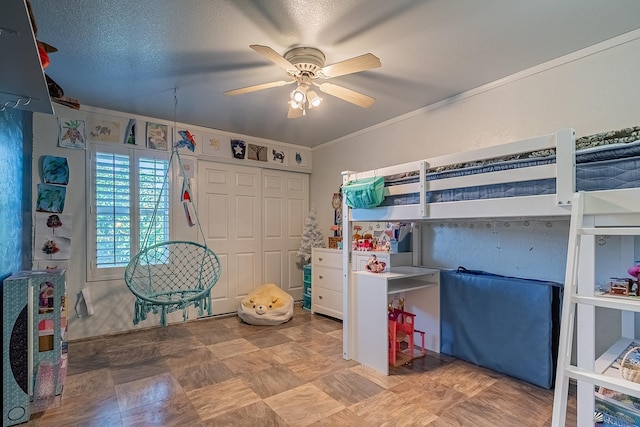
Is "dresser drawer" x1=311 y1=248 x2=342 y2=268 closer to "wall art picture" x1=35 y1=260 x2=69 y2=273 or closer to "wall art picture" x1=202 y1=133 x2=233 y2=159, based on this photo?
"wall art picture" x1=202 y1=133 x2=233 y2=159

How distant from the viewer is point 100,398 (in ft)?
7.23

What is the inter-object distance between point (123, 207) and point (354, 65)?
9.83 ft

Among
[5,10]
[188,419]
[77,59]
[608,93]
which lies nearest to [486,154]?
A: [608,93]

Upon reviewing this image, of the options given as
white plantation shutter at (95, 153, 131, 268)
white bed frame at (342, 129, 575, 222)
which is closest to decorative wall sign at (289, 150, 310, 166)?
white plantation shutter at (95, 153, 131, 268)

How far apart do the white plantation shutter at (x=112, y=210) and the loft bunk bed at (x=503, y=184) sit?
249cm

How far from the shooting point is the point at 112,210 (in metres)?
3.49

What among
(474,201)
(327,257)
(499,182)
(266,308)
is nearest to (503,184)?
(499,182)

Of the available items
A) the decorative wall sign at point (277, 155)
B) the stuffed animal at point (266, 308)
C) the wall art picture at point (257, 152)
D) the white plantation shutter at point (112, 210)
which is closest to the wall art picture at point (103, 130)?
the white plantation shutter at point (112, 210)

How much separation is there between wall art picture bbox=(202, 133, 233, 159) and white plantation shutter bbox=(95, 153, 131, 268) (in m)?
0.90

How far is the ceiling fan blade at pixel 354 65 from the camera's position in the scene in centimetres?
189

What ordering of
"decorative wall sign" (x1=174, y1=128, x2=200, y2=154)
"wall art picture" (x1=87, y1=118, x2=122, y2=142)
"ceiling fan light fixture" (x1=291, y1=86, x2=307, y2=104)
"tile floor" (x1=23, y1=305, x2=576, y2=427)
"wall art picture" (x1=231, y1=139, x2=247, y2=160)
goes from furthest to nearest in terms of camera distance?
"wall art picture" (x1=231, y1=139, x2=247, y2=160) < "decorative wall sign" (x1=174, y1=128, x2=200, y2=154) < "wall art picture" (x1=87, y1=118, x2=122, y2=142) < "ceiling fan light fixture" (x1=291, y1=86, x2=307, y2=104) < "tile floor" (x1=23, y1=305, x2=576, y2=427)

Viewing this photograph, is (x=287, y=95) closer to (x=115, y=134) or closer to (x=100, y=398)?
(x=115, y=134)

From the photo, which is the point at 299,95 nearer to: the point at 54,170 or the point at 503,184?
the point at 503,184

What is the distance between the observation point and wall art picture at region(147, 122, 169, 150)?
3715mm
